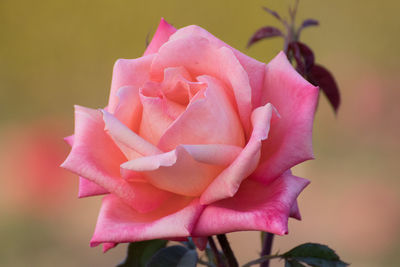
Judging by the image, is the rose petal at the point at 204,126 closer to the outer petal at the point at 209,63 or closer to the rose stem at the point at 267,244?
the outer petal at the point at 209,63

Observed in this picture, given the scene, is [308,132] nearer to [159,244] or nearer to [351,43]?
[159,244]

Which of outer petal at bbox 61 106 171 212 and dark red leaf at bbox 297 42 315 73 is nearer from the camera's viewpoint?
outer petal at bbox 61 106 171 212

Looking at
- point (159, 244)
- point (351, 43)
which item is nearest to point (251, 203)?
point (159, 244)

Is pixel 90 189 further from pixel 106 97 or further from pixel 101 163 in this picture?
pixel 106 97

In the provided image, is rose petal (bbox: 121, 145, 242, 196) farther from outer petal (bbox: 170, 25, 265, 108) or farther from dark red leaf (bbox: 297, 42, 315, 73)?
dark red leaf (bbox: 297, 42, 315, 73)

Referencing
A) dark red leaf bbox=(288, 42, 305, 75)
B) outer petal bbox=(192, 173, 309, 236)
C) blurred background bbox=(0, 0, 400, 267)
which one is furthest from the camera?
blurred background bbox=(0, 0, 400, 267)

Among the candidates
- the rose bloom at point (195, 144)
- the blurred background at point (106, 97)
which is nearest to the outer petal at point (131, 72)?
the rose bloom at point (195, 144)

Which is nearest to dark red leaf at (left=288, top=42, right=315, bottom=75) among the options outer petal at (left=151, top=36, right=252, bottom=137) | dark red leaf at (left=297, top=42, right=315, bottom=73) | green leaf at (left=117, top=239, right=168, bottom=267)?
dark red leaf at (left=297, top=42, right=315, bottom=73)
